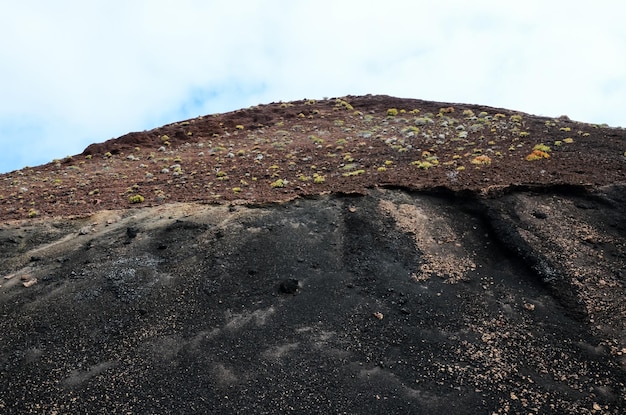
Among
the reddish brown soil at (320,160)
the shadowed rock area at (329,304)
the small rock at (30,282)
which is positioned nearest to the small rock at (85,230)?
the shadowed rock area at (329,304)

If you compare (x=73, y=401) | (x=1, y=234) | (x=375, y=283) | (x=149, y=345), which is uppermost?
(x=1, y=234)

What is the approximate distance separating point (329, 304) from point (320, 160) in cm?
889

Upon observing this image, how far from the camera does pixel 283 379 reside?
8.64m

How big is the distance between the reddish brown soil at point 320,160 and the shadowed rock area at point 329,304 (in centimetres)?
78

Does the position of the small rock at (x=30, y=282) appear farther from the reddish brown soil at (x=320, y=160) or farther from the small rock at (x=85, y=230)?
the reddish brown soil at (x=320, y=160)

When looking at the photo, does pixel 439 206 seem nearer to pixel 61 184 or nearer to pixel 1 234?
pixel 1 234

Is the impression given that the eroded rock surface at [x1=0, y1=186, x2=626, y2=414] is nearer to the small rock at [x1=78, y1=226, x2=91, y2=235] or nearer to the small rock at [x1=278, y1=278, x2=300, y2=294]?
the small rock at [x1=278, y1=278, x2=300, y2=294]

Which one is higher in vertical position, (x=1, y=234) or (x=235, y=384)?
(x=1, y=234)

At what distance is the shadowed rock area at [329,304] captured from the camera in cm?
838

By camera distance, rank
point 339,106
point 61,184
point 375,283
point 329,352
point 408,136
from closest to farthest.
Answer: point 329,352 → point 375,283 → point 61,184 → point 408,136 → point 339,106

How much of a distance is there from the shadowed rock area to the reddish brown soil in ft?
2.55

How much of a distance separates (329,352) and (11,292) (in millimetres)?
7400

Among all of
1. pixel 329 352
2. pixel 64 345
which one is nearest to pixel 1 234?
pixel 64 345

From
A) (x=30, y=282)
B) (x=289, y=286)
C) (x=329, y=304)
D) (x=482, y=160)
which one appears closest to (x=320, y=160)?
(x=482, y=160)
